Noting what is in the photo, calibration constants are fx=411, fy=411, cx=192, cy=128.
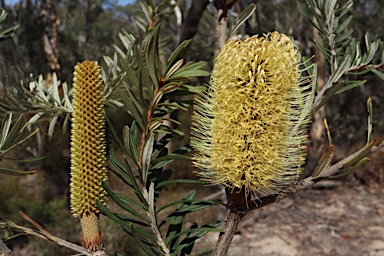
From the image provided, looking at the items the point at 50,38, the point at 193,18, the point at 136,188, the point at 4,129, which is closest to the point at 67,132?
the point at 193,18

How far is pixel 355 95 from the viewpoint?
784cm

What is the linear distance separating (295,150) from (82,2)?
15332 millimetres

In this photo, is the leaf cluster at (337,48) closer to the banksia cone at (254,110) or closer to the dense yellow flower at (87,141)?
the banksia cone at (254,110)

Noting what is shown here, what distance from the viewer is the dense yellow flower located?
1.80ft

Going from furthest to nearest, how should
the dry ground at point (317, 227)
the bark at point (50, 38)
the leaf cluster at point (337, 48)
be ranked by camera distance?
1. the bark at point (50, 38)
2. the dry ground at point (317, 227)
3. the leaf cluster at point (337, 48)

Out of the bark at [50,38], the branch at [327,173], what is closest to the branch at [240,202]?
the branch at [327,173]

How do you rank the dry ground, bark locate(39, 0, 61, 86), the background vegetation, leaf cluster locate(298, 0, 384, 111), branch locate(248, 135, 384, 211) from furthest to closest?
bark locate(39, 0, 61, 86)
the background vegetation
the dry ground
leaf cluster locate(298, 0, 384, 111)
branch locate(248, 135, 384, 211)

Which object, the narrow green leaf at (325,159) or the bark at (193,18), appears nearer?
the narrow green leaf at (325,159)

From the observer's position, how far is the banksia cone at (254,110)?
53 cm

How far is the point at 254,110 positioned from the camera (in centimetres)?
53

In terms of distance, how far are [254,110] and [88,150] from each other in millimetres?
228

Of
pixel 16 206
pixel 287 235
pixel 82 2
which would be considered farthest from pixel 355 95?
pixel 82 2

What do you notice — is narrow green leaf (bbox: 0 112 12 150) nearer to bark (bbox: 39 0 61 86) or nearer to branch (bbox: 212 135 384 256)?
branch (bbox: 212 135 384 256)

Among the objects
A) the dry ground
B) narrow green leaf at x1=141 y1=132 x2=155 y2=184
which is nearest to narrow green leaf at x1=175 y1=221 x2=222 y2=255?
narrow green leaf at x1=141 y1=132 x2=155 y2=184
